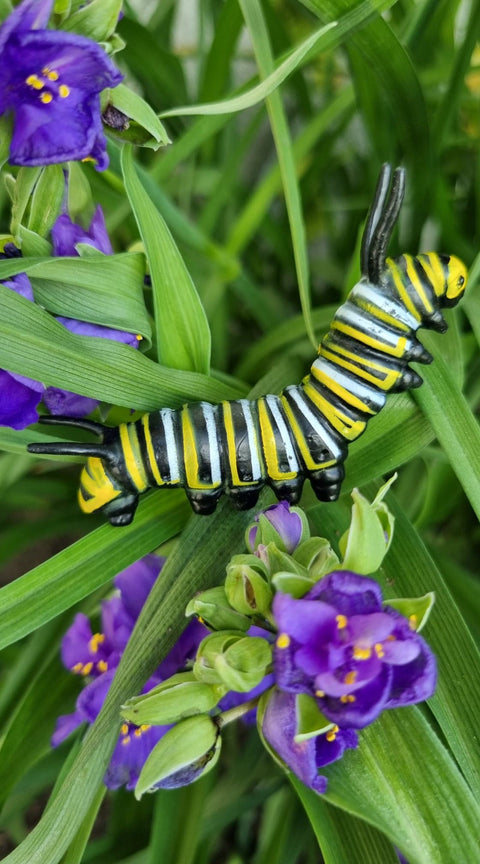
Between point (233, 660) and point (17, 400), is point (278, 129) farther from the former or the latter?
point (233, 660)

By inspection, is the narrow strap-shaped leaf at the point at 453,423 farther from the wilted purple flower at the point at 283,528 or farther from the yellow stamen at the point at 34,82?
the yellow stamen at the point at 34,82

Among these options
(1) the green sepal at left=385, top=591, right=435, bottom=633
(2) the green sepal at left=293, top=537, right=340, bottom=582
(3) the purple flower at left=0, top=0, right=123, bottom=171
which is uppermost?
(3) the purple flower at left=0, top=0, right=123, bottom=171

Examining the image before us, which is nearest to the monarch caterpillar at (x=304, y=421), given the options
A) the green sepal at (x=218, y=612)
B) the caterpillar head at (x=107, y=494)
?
the caterpillar head at (x=107, y=494)

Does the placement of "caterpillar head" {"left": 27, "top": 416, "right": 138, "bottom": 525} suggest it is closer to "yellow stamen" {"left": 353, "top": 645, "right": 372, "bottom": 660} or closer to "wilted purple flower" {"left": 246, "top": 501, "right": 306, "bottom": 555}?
"wilted purple flower" {"left": 246, "top": 501, "right": 306, "bottom": 555}

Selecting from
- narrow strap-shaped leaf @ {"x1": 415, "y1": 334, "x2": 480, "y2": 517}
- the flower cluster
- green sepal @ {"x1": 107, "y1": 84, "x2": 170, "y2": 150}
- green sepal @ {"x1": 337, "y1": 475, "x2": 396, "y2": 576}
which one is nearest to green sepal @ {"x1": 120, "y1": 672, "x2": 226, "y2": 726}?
the flower cluster

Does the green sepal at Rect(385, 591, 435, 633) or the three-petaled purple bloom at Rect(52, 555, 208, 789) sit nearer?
the green sepal at Rect(385, 591, 435, 633)

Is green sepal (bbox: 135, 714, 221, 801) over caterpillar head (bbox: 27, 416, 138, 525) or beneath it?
beneath
